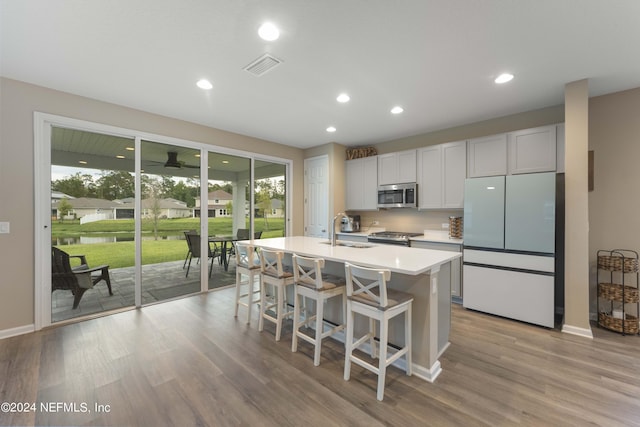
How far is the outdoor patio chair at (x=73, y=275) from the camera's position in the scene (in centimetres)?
314

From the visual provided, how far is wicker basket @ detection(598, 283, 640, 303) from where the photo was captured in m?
2.81

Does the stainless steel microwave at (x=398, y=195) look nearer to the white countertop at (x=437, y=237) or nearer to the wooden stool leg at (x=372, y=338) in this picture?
the white countertop at (x=437, y=237)

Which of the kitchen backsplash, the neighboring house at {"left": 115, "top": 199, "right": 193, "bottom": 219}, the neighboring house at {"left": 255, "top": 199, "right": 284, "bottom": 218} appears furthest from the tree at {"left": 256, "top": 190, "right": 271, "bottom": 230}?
the kitchen backsplash

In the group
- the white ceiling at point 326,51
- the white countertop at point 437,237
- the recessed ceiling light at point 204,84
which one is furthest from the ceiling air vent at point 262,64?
the white countertop at point 437,237

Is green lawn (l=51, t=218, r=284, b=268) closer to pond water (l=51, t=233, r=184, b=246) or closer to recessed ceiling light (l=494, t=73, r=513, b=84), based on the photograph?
pond water (l=51, t=233, r=184, b=246)

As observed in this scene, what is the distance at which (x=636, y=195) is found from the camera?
3018 mm

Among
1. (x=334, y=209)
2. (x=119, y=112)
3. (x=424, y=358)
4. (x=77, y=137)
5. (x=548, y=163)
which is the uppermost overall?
(x=119, y=112)

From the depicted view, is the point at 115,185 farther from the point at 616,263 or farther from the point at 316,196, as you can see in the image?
the point at 616,263

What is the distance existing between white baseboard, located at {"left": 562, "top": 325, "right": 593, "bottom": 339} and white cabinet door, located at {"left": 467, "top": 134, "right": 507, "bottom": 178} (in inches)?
77.4

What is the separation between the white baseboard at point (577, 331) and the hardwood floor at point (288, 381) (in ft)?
0.34

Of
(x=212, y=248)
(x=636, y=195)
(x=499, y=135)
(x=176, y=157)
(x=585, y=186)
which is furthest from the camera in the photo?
(x=212, y=248)

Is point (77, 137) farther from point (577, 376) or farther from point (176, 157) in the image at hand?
point (577, 376)

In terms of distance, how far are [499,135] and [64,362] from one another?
548 cm

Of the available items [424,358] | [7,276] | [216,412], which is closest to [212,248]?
[7,276]
